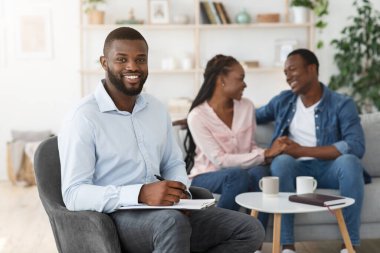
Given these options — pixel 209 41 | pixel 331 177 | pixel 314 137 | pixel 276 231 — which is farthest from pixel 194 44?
pixel 276 231

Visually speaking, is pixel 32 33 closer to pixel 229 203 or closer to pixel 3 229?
pixel 3 229

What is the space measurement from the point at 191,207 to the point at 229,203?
1.18 m

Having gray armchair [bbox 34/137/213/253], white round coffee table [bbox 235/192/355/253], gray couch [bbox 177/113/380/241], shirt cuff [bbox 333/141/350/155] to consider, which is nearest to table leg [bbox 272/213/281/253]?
white round coffee table [bbox 235/192/355/253]

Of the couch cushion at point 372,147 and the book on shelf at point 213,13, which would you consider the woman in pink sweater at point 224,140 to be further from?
the book on shelf at point 213,13

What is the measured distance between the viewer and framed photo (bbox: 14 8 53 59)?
688cm

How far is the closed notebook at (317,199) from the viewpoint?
315cm

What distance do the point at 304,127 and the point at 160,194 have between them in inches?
70.3

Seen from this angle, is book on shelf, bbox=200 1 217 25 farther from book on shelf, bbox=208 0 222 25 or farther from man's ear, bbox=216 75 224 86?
man's ear, bbox=216 75 224 86

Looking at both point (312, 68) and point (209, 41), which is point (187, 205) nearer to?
point (312, 68)

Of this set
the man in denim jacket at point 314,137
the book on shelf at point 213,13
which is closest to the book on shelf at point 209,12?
the book on shelf at point 213,13

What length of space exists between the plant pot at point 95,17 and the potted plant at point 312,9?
1779 mm

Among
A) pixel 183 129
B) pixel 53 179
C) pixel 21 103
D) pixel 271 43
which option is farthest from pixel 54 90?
pixel 53 179

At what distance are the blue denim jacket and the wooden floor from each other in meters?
0.58

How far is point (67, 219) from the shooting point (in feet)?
7.90
